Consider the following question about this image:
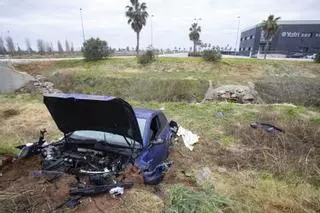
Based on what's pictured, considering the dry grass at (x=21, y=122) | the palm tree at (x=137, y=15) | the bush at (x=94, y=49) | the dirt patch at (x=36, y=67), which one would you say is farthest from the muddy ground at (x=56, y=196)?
the palm tree at (x=137, y=15)

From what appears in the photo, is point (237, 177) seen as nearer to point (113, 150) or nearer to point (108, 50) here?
point (113, 150)

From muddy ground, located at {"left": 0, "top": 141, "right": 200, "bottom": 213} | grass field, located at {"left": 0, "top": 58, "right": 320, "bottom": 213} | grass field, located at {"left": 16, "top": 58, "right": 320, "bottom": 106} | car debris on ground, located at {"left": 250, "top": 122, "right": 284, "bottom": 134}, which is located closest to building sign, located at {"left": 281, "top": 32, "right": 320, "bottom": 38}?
grass field, located at {"left": 16, "top": 58, "right": 320, "bottom": 106}

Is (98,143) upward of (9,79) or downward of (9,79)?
upward

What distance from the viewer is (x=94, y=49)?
25781 millimetres

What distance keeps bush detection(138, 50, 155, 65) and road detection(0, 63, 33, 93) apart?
10968 mm

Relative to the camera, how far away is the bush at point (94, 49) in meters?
25.7

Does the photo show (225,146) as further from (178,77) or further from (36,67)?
(36,67)

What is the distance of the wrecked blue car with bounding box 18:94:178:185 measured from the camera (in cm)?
353

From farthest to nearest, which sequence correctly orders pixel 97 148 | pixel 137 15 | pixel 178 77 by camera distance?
pixel 137 15 → pixel 178 77 → pixel 97 148

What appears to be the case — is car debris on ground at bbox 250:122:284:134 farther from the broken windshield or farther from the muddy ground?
the muddy ground

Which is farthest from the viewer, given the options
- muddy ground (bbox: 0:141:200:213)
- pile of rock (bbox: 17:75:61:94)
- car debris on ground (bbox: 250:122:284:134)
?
pile of rock (bbox: 17:75:61:94)

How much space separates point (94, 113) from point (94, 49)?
2377 centimetres

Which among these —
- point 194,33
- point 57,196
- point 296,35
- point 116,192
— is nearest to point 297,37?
point 296,35

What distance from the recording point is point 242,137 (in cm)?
726
